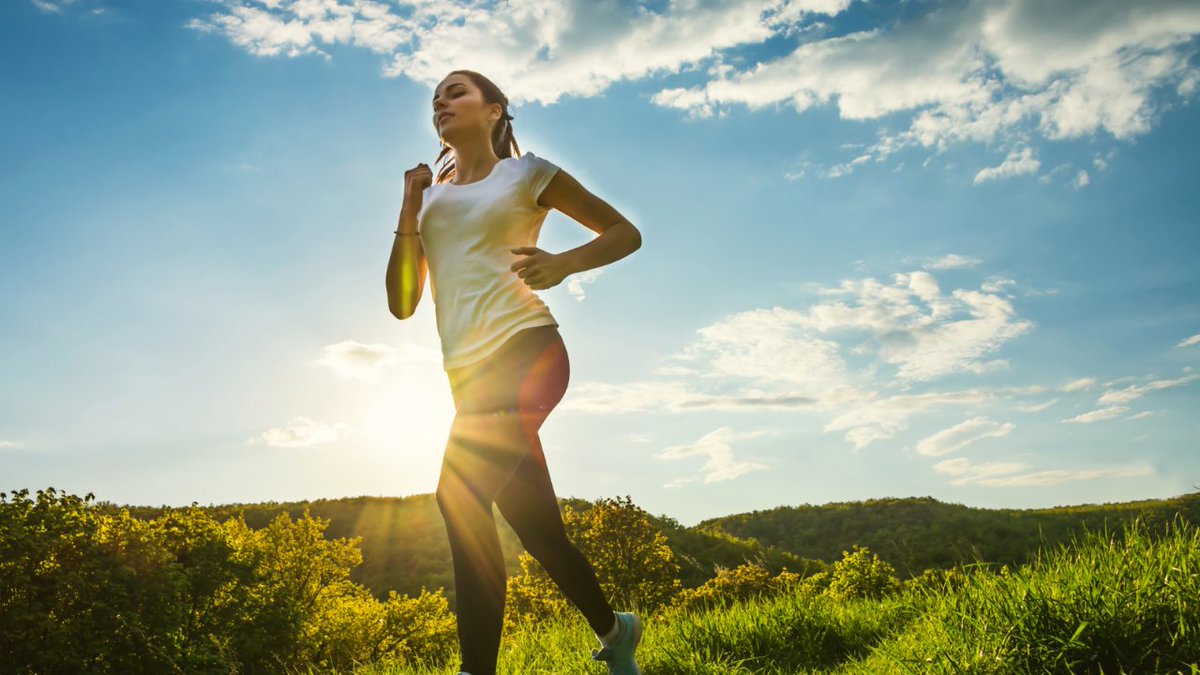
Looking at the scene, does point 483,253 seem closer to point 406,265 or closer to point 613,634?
point 406,265

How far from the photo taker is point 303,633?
105 feet

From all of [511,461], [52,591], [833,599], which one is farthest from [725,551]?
[511,461]

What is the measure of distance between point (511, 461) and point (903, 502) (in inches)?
3717

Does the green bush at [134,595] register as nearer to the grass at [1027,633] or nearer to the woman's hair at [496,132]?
the grass at [1027,633]

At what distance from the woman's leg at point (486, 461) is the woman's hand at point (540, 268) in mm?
172

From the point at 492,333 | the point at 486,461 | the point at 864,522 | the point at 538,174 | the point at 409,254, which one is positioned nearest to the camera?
the point at 486,461

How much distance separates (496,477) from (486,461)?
66mm

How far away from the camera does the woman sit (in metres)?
2.69

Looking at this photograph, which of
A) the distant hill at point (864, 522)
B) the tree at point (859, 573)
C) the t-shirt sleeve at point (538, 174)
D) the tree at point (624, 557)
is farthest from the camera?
the distant hill at point (864, 522)

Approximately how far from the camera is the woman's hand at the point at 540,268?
2801 millimetres

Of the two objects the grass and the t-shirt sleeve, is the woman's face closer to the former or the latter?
the t-shirt sleeve

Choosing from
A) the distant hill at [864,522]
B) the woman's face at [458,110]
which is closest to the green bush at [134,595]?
the woman's face at [458,110]

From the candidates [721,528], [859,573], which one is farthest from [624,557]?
[721,528]

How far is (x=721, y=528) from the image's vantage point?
3494 inches
